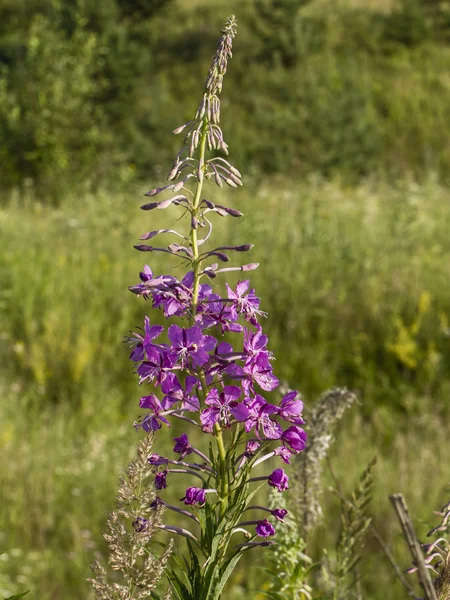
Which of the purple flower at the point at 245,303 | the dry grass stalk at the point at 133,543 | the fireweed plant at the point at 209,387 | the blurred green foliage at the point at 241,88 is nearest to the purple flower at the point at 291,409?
the fireweed plant at the point at 209,387

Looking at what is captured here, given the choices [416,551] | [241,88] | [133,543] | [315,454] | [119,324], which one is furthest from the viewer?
[241,88]

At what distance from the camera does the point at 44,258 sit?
28.5 ft

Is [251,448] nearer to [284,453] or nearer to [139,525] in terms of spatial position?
[284,453]

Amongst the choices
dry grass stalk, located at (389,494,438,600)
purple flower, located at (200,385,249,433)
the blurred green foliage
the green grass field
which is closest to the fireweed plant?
purple flower, located at (200,385,249,433)

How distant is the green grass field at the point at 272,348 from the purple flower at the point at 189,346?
3.13 metres

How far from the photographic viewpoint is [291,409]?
102 centimetres

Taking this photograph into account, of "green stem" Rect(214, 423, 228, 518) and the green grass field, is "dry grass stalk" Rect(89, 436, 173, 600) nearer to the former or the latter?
"green stem" Rect(214, 423, 228, 518)

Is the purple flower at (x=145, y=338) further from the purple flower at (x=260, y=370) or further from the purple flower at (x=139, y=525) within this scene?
the purple flower at (x=139, y=525)

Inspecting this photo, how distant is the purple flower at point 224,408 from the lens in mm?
927

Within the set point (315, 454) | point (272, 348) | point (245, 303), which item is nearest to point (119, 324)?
point (272, 348)

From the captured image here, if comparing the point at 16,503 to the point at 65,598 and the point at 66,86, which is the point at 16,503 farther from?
the point at 66,86

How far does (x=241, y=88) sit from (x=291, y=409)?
28856 mm

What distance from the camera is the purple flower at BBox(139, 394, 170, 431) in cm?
99

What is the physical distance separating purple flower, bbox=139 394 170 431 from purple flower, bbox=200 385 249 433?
3.3 inches
